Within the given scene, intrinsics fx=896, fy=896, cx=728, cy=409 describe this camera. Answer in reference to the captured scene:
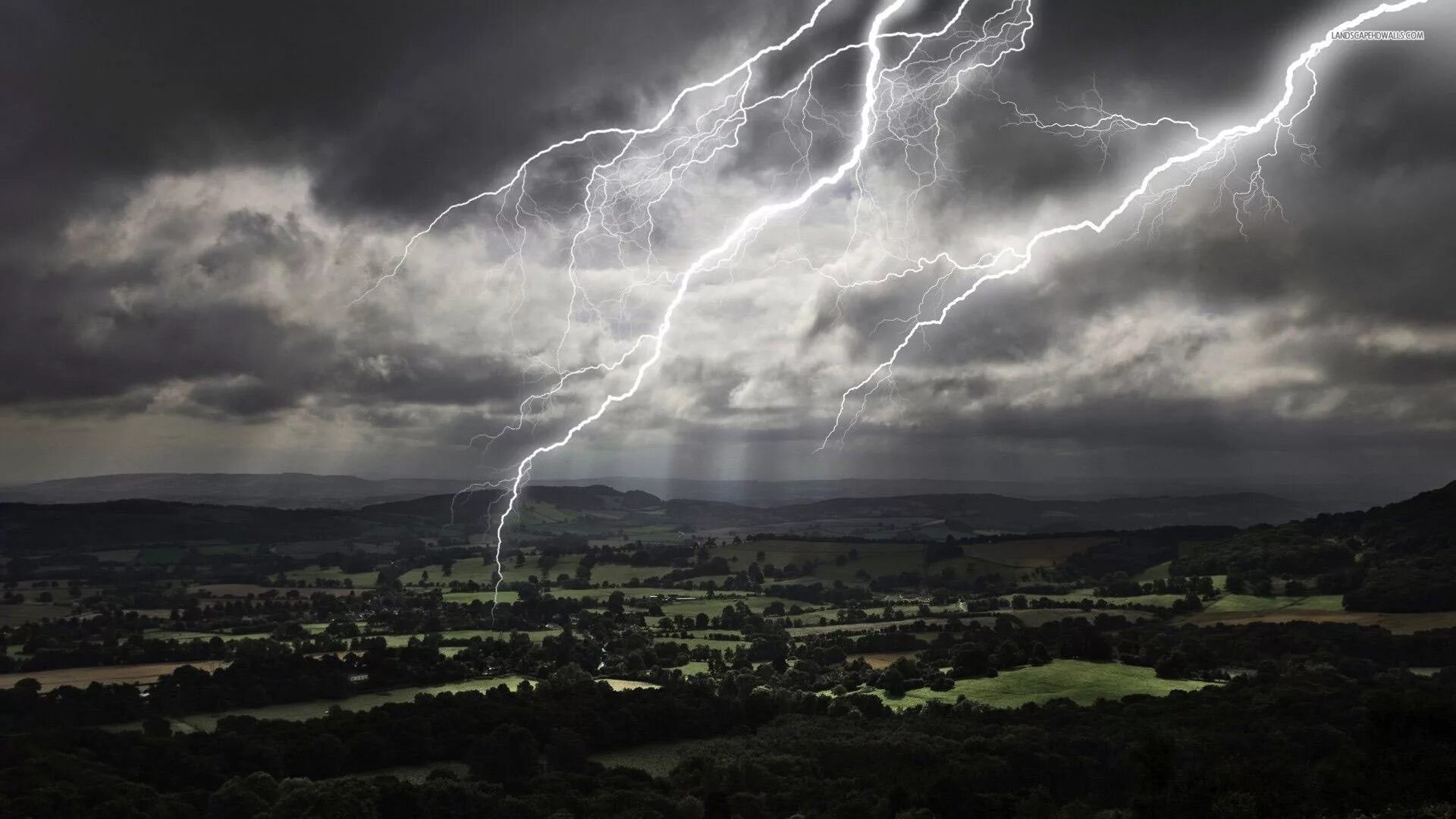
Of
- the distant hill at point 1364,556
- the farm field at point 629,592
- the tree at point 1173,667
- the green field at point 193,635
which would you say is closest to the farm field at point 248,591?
the green field at point 193,635

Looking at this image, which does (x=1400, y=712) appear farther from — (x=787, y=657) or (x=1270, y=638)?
(x=787, y=657)

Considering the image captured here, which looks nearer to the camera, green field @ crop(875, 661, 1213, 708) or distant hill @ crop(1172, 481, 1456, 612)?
green field @ crop(875, 661, 1213, 708)

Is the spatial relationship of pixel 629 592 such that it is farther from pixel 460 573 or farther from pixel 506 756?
pixel 506 756

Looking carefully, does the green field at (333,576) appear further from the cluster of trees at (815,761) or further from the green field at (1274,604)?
the green field at (1274,604)

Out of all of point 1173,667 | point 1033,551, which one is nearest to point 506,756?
point 1173,667

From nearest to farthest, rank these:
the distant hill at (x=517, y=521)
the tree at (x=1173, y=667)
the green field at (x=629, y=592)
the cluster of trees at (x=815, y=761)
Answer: the cluster of trees at (x=815, y=761)
the tree at (x=1173, y=667)
the green field at (x=629, y=592)
the distant hill at (x=517, y=521)

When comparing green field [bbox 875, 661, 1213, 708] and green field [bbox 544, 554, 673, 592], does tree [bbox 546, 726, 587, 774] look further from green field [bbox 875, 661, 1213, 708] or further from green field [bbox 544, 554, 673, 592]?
green field [bbox 544, 554, 673, 592]

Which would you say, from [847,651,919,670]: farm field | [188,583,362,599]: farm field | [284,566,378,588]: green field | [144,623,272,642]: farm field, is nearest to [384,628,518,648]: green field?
[144,623,272,642]: farm field
